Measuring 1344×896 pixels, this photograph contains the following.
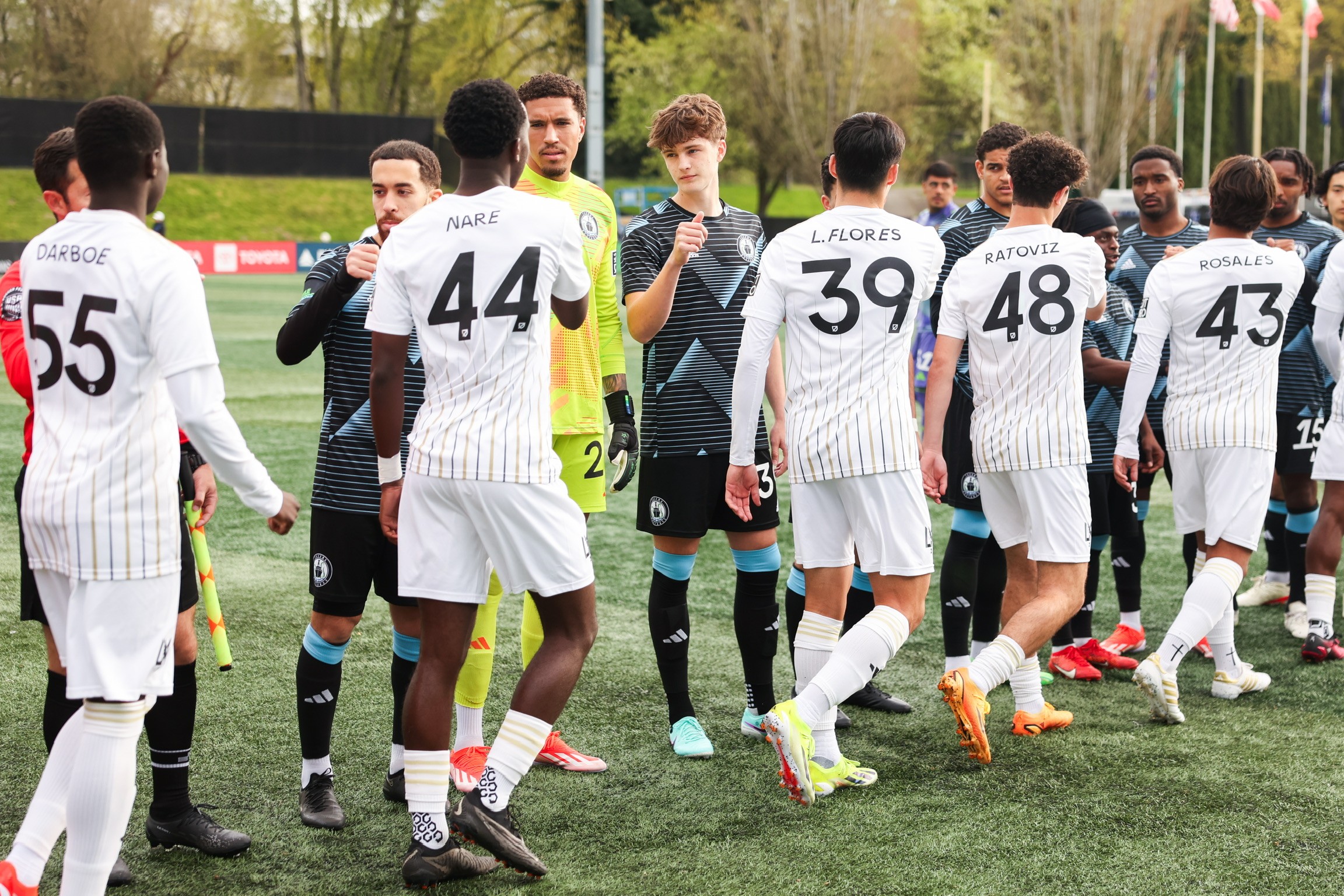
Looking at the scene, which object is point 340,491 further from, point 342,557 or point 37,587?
point 37,587

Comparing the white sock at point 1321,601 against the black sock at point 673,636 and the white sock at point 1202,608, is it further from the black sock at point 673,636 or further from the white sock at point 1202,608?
the black sock at point 673,636

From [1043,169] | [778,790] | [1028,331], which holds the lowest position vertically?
[778,790]

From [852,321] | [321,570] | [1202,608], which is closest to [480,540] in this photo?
[321,570]

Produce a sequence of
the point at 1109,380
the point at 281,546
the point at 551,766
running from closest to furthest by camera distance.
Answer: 1. the point at 551,766
2. the point at 1109,380
3. the point at 281,546

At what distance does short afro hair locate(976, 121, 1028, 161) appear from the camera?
16.6ft

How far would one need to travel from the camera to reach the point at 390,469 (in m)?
3.36

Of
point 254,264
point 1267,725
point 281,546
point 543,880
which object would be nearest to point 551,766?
point 543,880

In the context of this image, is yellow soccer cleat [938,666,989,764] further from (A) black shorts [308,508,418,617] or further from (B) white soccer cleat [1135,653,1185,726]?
(A) black shorts [308,508,418,617]

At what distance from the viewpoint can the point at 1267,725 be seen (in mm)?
4633

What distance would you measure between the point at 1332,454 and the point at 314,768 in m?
4.46

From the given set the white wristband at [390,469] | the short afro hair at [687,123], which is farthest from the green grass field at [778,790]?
the short afro hair at [687,123]

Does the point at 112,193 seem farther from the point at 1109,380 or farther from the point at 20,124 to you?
the point at 20,124

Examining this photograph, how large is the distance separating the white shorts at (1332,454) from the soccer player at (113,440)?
4640 mm

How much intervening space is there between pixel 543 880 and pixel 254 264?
115 ft
